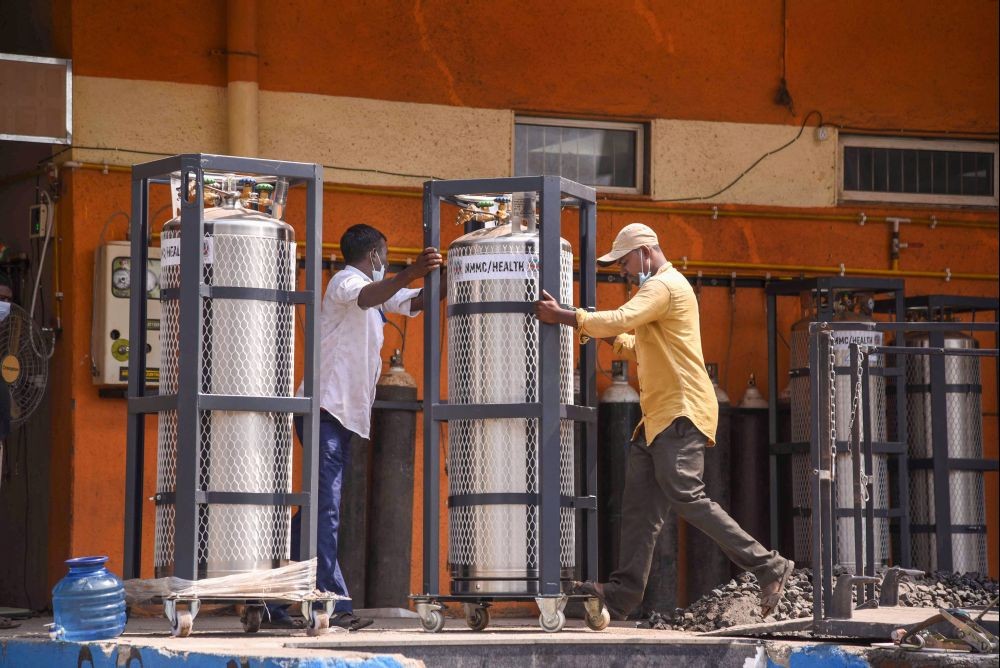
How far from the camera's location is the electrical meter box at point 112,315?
1054cm

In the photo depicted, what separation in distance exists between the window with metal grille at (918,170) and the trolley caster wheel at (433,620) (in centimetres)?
613

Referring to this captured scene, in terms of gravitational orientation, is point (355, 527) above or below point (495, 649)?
above

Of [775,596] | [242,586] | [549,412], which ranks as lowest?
[775,596]

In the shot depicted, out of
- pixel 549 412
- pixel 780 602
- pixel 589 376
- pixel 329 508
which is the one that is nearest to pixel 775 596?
pixel 780 602

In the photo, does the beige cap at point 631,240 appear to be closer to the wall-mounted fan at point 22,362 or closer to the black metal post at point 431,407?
the black metal post at point 431,407

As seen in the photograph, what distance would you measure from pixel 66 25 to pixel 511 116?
320cm

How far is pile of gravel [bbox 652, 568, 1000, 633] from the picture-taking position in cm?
870

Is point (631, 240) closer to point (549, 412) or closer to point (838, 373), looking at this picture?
point (549, 412)

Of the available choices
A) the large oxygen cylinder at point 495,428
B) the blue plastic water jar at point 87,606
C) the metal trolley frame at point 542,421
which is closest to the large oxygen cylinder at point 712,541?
the metal trolley frame at point 542,421

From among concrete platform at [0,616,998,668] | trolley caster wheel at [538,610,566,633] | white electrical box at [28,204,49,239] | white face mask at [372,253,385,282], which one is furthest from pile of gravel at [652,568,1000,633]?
white electrical box at [28,204,49,239]

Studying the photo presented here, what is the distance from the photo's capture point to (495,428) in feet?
25.9

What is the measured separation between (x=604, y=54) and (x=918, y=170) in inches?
109

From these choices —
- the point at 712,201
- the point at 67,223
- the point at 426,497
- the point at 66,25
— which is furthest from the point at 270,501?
the point at 712,201

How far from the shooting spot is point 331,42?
37.7ft
